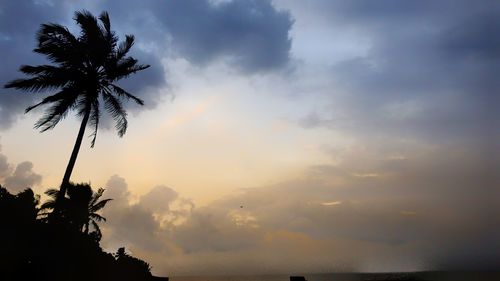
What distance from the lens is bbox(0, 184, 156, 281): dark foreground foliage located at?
17.8 meters

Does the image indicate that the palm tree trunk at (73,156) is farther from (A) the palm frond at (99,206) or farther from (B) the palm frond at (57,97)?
(A) the palm frond at (99,206)

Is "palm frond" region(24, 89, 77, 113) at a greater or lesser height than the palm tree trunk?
greater

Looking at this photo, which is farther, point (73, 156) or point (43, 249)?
point (73, 156)

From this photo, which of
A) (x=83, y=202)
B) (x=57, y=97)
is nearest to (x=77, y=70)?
(x=57, y=97)

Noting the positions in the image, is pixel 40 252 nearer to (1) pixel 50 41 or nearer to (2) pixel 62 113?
(2) pixel 62 113

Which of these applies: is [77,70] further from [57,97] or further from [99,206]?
[99,206]

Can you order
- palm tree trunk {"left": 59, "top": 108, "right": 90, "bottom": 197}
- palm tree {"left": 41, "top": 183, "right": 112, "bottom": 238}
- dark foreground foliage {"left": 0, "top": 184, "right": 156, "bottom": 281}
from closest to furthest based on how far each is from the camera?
dark foreground foliage {"left": 0, "top": 184, "right": 156, "bottom": 281}
palm tree trunk {"left": 59, "top": 108, "right": 90, "bottom": 197}
palm tree {"left": 41, "top": 183, "right": 112, "bottom": 238}

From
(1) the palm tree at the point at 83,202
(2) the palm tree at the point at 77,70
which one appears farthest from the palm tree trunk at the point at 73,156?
(1) the palm tree at the point at 83,202

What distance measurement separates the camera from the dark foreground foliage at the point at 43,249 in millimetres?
17797

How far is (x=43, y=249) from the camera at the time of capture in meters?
19.0

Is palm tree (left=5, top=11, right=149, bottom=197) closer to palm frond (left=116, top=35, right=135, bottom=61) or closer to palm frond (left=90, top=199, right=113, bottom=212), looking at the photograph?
palm frond (left=116, top=35, right=135, bottom=61)

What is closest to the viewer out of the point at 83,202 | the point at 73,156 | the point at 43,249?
the point at 43,249

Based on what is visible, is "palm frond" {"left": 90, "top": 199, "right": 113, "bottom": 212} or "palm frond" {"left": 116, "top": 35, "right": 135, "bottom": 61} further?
"palm frond" {"left": 90, "top": 199, "right": 113, "bottom": 212}

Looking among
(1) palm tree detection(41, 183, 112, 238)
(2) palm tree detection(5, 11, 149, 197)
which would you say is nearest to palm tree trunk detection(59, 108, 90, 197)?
(2) palm tree detection(5, 11, 149, 197)
